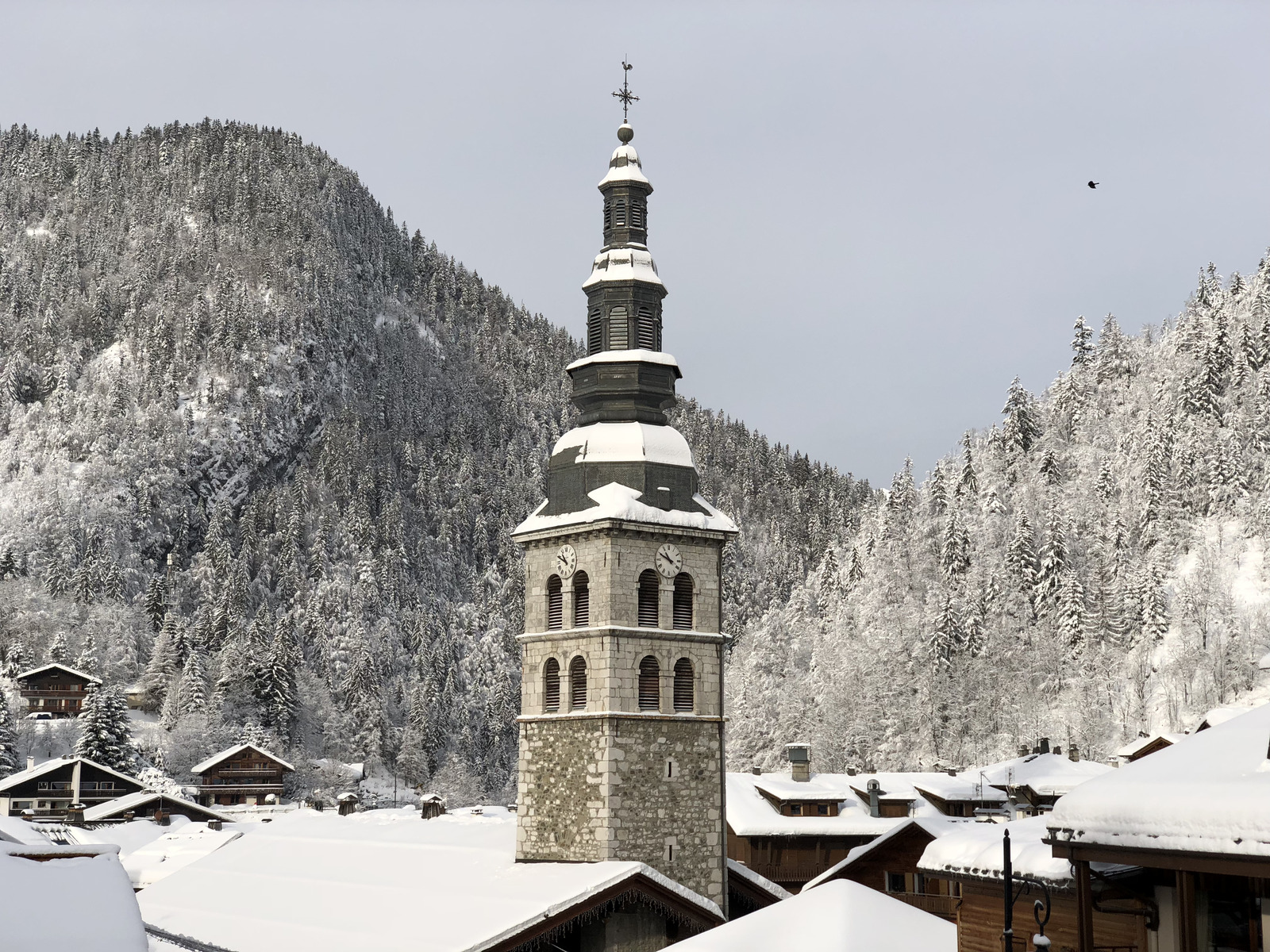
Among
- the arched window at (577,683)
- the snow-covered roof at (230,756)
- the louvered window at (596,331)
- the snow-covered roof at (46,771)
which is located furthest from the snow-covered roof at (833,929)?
the snow-covered roof at (230,756)

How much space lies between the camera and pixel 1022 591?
146250mm

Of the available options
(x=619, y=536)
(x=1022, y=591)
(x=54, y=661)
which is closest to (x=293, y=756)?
(x=54, y=661)

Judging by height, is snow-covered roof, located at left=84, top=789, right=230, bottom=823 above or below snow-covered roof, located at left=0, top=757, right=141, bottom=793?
below

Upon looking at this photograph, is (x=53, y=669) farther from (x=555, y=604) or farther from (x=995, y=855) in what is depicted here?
(x=995, y=855)

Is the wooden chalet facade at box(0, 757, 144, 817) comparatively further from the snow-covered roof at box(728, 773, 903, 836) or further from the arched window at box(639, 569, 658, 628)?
the arched window at box(639, 569, 658, 628)

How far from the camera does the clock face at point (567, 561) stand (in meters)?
44.6

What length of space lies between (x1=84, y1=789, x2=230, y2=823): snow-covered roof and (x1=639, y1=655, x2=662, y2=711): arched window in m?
66.4

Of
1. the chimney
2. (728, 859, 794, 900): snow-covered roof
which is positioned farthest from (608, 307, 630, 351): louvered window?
the chimney

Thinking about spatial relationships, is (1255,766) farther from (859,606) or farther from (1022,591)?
(859,606)

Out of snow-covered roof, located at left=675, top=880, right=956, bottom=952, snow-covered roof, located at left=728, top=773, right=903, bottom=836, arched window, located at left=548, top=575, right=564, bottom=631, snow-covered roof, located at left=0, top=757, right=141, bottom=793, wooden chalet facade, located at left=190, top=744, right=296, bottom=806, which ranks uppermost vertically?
arched window, located at left=548, top=575, right=564, bottom=631

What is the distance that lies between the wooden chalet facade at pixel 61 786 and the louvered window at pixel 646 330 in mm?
80864

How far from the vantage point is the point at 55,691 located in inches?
6093

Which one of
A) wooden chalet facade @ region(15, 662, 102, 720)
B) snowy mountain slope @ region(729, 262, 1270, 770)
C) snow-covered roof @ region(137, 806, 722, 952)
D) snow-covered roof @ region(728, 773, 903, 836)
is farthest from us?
wooden chalet facade @ region(15, 662, 102, 720)

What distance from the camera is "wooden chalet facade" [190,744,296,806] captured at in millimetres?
135625
